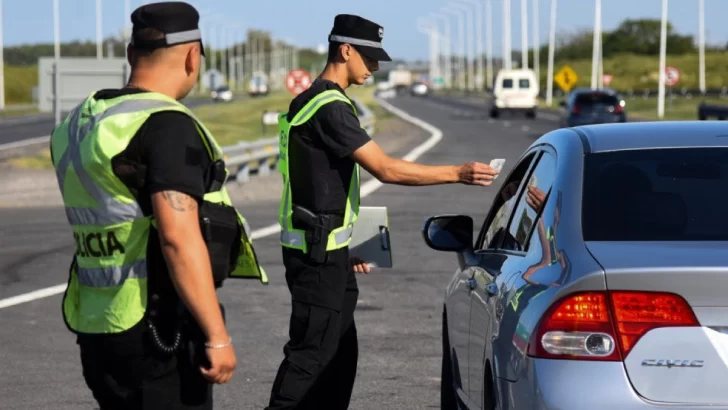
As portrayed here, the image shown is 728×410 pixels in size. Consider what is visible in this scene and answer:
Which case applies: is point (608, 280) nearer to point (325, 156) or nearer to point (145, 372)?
point (145, 372)

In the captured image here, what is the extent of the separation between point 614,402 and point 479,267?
1797 millimetres

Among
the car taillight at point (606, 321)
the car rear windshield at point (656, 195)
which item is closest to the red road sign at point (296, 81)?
the car rear windshield at point (656, 195)

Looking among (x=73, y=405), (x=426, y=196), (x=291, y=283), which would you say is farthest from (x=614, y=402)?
(x=426, y=196)

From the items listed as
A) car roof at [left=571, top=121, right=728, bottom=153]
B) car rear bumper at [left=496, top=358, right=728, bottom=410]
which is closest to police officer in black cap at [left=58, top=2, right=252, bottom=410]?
car rear bumper at [left=496, top=358, right=728, bottom=410]

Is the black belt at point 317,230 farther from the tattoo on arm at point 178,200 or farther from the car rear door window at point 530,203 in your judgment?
the tattoo on arm at point 178,200

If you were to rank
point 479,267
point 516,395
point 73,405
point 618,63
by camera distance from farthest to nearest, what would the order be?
point 618,63
point 73,405
point 479,267
point 516,395

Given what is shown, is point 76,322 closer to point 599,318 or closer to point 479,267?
point 599,318

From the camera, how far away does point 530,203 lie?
5.72m

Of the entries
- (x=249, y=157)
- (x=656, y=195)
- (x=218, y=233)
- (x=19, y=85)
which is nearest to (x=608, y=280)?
(x=656, y=195)

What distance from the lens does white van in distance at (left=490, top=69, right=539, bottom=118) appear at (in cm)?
7331

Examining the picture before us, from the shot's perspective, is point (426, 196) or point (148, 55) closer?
point (148, 55)

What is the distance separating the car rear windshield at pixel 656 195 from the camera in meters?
5.04

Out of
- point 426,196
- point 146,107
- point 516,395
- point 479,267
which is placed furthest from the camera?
point 426,196

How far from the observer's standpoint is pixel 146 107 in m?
4.38
